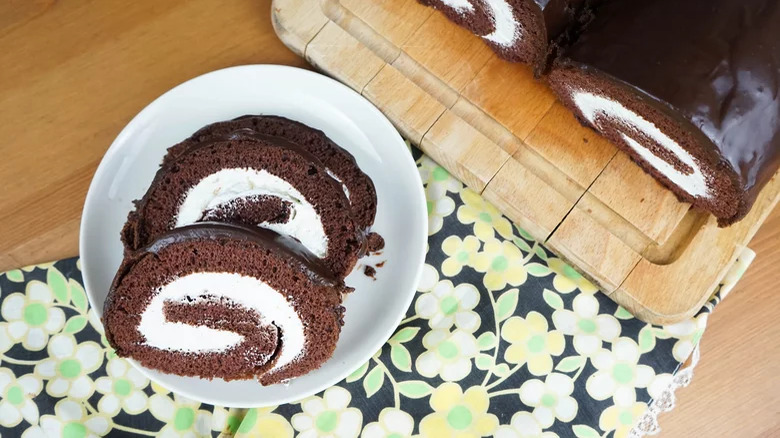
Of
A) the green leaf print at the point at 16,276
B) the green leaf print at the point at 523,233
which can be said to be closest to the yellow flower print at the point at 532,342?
the green leaf print at the point at 523,233

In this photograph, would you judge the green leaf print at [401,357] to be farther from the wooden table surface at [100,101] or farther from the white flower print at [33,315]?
the white flower print at [33,315]

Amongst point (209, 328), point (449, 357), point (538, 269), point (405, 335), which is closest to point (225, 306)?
point (209, 328)

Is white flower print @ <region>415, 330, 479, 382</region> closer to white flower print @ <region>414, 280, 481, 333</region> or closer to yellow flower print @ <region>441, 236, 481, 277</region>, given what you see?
white flower print @ <region>414, 280, 481, 333</region>

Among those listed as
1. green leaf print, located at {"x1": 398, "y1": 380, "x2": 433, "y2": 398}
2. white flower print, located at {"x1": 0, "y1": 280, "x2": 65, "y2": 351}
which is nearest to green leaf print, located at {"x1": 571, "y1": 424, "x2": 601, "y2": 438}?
green leaf print, located at {"x1": 398, "y1": 380, "x2": 433, "y2": 398}

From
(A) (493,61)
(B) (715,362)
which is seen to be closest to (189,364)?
(A) (493,61)

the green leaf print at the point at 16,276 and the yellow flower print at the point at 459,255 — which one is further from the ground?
the yellow flower print at the point at 459,255

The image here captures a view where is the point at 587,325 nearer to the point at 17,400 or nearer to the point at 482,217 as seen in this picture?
the point at 482,217
